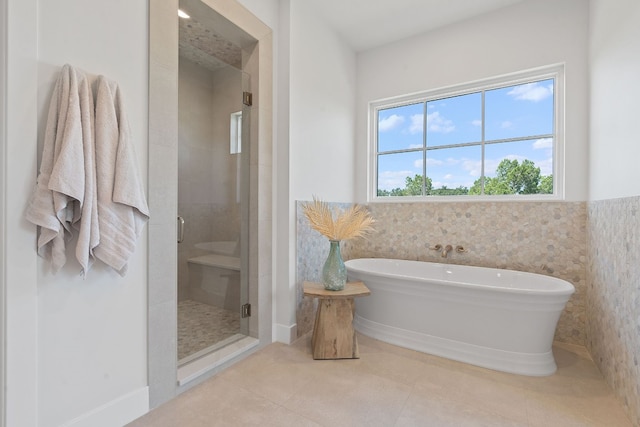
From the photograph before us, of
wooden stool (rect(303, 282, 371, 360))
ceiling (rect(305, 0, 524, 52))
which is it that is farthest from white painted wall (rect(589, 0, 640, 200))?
wooden stool (rect(303, 282, 371, 360))

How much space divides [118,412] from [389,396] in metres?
1.37

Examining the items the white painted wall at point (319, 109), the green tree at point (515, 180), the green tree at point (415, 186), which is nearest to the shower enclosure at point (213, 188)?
the white painted wall at point (319, 109)

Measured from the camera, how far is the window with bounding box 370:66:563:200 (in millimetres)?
2574

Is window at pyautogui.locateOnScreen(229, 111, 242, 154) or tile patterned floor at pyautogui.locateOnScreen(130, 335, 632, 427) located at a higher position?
window at pyautogui.locateOnScreen(229, 111, 242, 154)

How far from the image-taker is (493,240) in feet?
8.69

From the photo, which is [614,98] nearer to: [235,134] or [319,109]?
[319,109]

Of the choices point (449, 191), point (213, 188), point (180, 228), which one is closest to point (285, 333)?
point (180, 228)

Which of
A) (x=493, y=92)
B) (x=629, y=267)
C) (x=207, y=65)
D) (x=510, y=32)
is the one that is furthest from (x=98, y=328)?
(x=510, y=32)

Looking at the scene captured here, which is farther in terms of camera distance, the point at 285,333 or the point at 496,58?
the point at 496,58

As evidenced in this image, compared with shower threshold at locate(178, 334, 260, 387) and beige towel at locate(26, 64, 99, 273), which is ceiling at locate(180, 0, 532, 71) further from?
shower threshold at locate(178, 334, 260, 387)

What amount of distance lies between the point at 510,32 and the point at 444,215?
164cm

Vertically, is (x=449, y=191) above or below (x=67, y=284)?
above

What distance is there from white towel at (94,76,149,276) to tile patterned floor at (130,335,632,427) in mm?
887

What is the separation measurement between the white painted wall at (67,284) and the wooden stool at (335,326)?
1.07 meters
